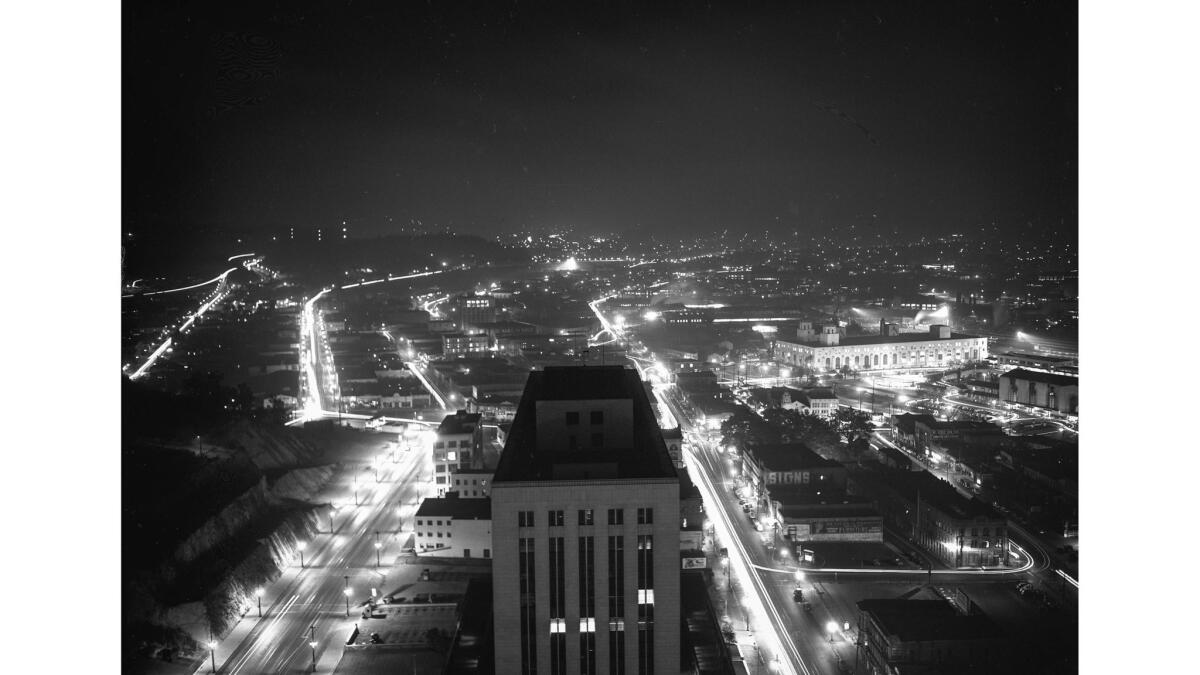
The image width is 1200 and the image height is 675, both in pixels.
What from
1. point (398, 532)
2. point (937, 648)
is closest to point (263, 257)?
point (398, 532)

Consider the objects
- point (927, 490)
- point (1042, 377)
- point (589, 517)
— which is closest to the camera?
point (589, 517)

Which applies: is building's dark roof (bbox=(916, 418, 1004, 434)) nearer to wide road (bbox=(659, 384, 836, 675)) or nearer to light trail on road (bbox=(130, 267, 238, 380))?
wide road (bbox=(659, 384, 836, 675))

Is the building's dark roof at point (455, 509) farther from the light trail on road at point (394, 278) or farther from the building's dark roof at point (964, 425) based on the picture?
the light trail on road at point (394, 278)

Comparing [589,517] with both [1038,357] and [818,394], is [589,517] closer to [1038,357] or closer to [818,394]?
[818,394]

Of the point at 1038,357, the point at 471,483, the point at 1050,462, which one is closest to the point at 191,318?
the point at 471,483

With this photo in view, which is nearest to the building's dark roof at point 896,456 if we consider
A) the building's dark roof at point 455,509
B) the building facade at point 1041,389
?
the building facade at point 1041,389

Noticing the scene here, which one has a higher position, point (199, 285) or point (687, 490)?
point (199, 285)
